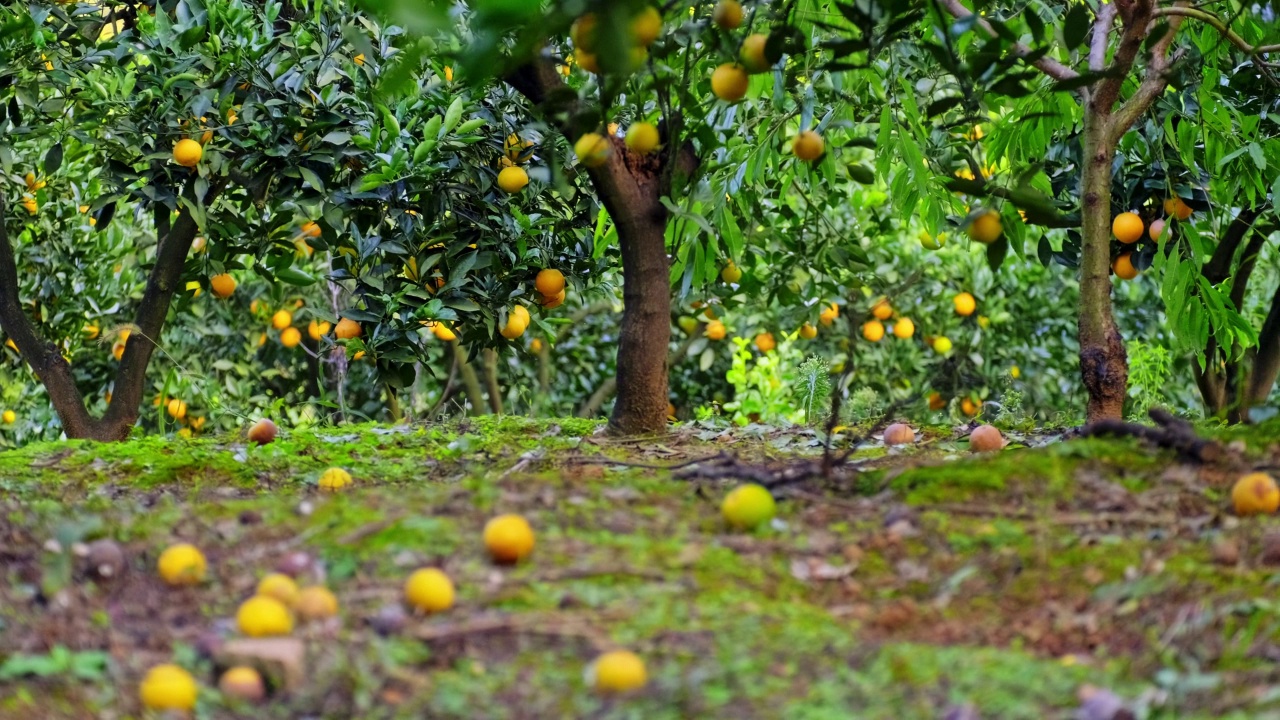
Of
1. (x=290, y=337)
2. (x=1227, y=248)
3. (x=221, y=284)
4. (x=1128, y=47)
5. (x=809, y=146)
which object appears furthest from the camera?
(x=290, y=337)

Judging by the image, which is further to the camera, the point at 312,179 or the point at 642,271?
the point at 312,179

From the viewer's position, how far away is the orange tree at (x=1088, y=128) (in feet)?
8.36

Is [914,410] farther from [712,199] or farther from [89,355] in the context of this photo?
[89,355]

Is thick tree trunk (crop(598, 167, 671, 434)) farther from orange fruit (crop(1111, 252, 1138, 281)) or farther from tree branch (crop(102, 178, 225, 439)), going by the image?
tree branch (crop(102, 178, 225, 439))

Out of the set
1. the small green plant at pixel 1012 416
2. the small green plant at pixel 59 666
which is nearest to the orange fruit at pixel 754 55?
the small green plant at pixel 59 666

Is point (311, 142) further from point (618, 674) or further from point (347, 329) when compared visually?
point (618, 674)

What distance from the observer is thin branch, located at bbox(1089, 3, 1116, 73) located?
3064 mm

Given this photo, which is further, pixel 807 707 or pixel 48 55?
pixel 48 55

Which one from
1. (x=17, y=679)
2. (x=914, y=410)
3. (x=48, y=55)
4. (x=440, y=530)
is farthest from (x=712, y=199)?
(x=914, y=410)

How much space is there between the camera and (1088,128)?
10.2 feet

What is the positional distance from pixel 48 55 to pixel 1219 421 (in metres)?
3.41

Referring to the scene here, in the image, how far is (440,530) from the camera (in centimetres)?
192

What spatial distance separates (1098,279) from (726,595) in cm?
179

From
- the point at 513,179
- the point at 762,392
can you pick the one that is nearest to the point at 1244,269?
the point at 762,392
